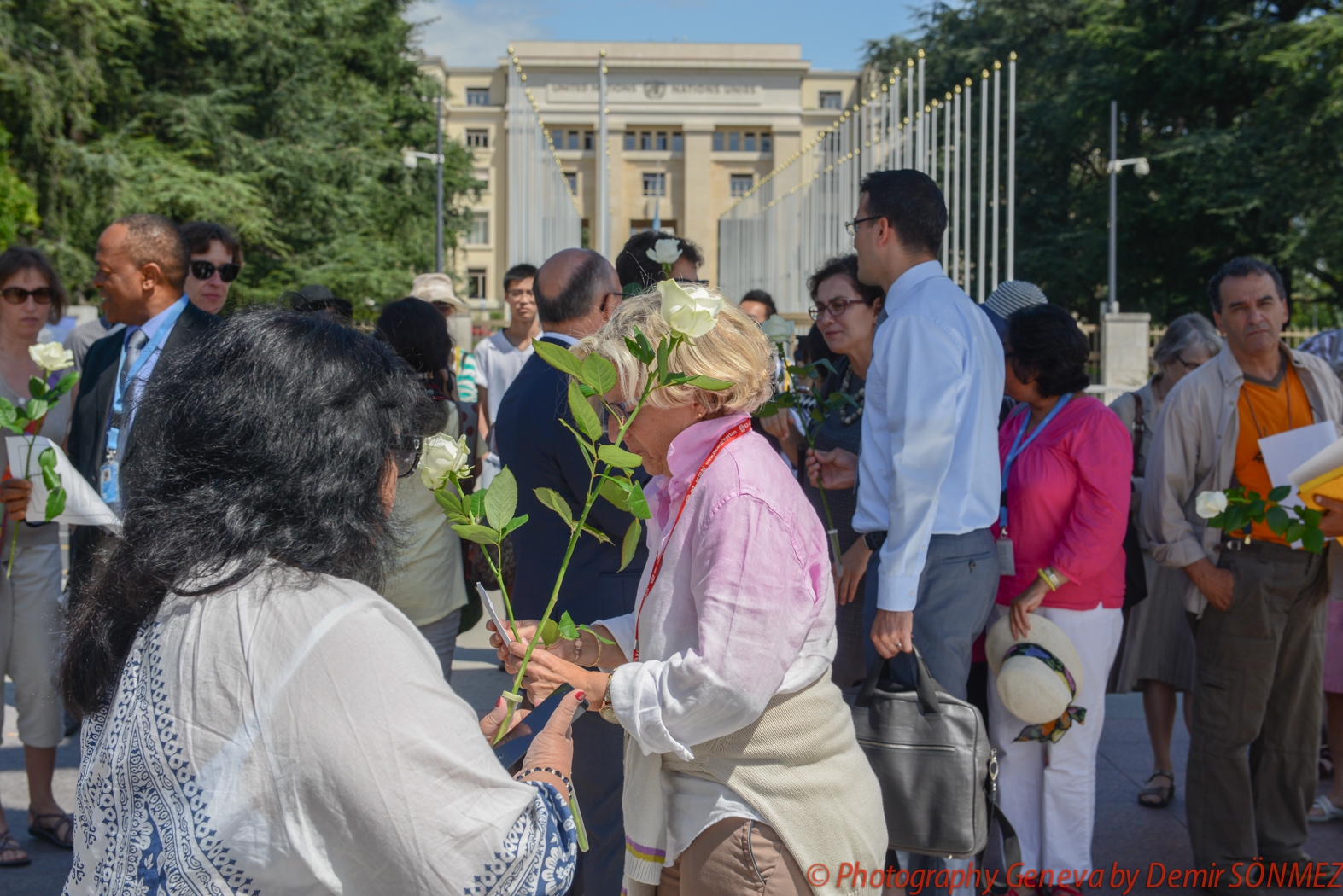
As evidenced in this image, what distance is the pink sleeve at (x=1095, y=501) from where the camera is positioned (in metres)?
3.73

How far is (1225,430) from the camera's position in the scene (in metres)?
3.95

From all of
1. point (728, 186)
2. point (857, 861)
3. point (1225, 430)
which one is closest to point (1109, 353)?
point (1225, 430)

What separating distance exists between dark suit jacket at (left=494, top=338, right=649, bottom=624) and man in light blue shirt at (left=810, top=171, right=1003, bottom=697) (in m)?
0.78

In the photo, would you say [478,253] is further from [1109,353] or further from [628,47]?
[1109,353]

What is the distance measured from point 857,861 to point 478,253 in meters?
70.6

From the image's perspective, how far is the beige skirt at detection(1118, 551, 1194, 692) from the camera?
485cm

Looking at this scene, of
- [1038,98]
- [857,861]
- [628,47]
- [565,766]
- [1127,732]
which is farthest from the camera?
[628,47]

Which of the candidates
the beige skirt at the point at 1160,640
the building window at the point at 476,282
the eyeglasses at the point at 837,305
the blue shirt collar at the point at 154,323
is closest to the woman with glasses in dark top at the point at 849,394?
the eyeglasses at the point at 837,305

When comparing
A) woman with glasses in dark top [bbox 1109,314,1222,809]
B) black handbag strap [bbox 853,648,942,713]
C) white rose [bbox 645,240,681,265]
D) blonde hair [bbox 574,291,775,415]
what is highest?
white rose [bbox 645,240,681,265]

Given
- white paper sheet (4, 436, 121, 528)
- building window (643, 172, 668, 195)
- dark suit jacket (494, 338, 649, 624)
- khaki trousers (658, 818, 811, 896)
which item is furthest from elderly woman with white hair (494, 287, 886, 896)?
building window (643, 172, 668, 195)

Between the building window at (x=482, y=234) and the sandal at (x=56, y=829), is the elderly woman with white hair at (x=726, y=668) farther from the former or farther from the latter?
the building window at (x=482, y=234)

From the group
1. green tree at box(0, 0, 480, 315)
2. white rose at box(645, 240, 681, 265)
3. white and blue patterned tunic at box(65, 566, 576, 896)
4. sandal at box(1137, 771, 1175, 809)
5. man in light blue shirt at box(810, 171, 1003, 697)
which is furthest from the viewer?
green tree at box(0, 0, 480, 315)

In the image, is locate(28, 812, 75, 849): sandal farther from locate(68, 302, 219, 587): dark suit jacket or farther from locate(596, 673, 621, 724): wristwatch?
locate(596, 673, 621, 724): wristwatch

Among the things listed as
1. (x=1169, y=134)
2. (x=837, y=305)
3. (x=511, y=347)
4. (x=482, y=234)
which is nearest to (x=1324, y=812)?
(x=837, y=305)
